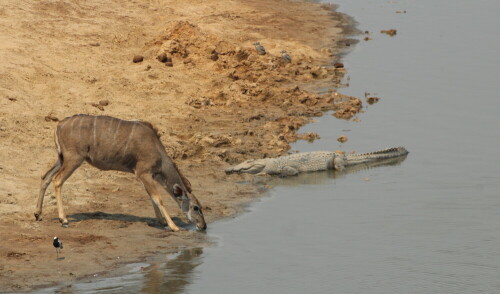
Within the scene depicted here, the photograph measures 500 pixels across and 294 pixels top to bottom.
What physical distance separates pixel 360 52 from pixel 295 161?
1512 centimetres

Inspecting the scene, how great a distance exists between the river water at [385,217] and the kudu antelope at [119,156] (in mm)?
880

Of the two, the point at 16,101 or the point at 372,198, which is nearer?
the point at 372,198

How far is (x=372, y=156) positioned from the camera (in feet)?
71.6

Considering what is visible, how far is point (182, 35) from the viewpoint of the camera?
29344mm

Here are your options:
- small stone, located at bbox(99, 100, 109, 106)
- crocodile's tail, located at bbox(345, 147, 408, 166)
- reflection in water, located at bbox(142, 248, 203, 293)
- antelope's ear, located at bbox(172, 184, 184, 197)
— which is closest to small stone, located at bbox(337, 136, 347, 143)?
crocodile's tail, located at bbox(345, 147, 408, 166)

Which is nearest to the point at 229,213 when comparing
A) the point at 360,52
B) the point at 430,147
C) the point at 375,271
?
the point at 375,271

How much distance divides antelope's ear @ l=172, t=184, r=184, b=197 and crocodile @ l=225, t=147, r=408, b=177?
12.1 ft

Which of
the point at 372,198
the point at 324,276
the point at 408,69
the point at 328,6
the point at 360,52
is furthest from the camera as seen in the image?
the point at 328,6

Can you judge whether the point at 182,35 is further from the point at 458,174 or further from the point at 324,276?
the point at 324,276

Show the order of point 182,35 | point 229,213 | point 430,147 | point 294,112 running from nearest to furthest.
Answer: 1. point 229,213
2. point 430,147
3. point 294,112
4. point 182,35

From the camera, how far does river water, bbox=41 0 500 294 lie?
14359 mm

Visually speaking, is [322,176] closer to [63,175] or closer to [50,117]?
[50,117]

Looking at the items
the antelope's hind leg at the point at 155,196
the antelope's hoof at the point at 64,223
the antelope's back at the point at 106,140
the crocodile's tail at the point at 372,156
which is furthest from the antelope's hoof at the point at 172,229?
the crocodile's tail at the point at 372,156

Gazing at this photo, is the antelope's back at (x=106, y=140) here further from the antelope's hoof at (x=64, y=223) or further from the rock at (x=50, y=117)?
the rock at (x=50, y=117)
